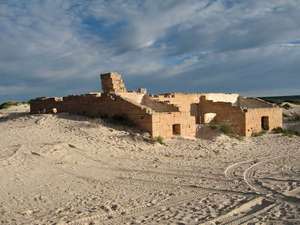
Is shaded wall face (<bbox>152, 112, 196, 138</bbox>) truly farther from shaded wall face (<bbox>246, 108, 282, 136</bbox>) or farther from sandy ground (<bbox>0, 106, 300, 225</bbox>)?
shaded wall face (<bbox>246, 108, 282, 136</bbox>)

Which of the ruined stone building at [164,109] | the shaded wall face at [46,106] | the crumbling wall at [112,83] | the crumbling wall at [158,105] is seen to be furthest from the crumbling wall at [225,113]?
the shaded wall face at [46,106]

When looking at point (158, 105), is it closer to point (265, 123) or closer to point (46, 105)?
point (46, 105)

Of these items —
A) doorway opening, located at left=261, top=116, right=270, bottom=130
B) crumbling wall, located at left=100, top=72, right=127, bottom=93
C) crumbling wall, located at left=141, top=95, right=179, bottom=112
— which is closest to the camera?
crumbling wall, located at left=141, top=95, right=179, bottom=112

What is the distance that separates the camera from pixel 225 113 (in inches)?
915

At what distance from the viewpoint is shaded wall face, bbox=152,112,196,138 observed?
18.1 meters

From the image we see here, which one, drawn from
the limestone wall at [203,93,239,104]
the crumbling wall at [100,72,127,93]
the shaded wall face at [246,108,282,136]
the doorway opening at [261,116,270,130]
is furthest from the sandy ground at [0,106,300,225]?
the limestone wall at [203,93,239,104]

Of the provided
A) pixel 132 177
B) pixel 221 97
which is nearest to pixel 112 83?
pixel 221 97

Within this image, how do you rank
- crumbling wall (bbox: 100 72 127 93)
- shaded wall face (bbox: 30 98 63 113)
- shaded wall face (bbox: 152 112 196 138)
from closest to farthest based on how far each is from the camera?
1. shaded wall face (bbox: 152 112 196 138)
2. shaded wall face (bbox: 30 98 63 113)
3. crumbling wall (bbox: 100 72 127 93)

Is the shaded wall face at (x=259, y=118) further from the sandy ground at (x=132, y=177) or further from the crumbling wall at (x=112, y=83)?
the crumbling wall at (x=112, y=83)

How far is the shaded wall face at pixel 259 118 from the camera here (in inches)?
872

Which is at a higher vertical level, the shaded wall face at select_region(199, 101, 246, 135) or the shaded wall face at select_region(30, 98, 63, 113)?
the shaded wall face at select_region(30, 98, 63, 113)

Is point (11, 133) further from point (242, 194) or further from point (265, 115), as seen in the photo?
point (265, 115)

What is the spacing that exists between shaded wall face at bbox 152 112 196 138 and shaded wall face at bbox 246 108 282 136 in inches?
153

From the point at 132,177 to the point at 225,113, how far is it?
1194 cm
